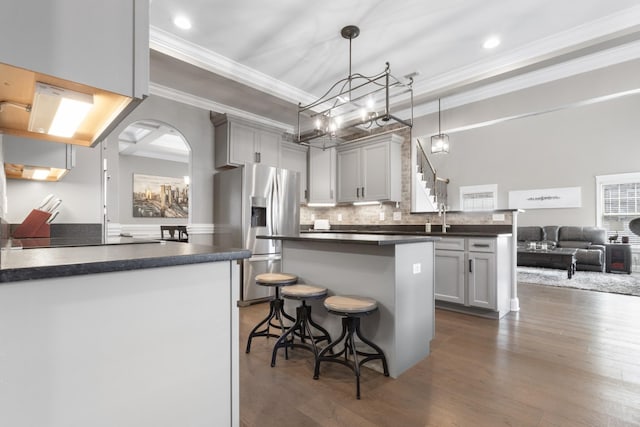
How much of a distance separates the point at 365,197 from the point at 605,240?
6481mm

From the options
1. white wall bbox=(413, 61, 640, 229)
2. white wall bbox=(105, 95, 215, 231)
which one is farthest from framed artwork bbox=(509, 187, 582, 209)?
white wall bbox=(105, 95, 215, 231)

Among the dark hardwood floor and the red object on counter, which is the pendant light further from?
the red object on counter

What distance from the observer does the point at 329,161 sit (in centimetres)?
579

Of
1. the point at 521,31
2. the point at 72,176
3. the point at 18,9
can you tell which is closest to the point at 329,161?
the point at 521,31

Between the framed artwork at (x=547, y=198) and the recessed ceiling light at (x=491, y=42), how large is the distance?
Result: 7.20 m

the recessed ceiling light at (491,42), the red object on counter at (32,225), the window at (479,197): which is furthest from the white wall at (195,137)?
the window at (479,197)

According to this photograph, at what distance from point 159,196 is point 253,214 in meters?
5.36

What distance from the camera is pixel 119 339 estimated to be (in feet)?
3.20

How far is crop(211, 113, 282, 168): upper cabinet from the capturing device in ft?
14.4

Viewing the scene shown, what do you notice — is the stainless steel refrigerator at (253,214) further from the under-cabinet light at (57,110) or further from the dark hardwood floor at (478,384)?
the under-cabinet light at (57,110)

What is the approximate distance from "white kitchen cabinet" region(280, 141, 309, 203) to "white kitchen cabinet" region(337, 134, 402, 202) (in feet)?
2.13

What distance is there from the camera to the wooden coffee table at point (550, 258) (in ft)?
20.0

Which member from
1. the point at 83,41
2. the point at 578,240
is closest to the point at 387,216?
the point at 83,41

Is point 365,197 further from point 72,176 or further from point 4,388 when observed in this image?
point 4,388
